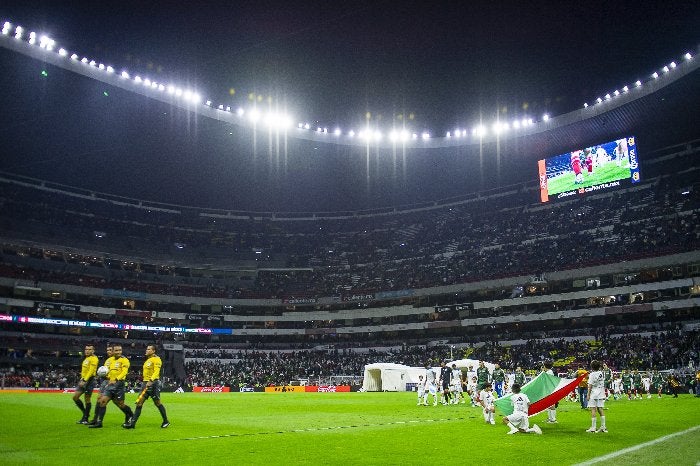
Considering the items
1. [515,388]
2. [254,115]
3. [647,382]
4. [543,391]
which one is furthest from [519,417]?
[254,115]

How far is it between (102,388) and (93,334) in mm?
57381

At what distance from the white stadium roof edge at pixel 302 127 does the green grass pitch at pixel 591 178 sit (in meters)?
5.37

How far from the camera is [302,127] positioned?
59.6 meters

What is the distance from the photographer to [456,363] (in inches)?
1373

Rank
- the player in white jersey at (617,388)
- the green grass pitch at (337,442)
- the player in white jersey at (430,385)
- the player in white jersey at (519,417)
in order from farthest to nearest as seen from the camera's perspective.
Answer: the player in white jersey at (617,388)
the player in white jersey at (430,385)
the player in white jersey at (519,417)
the green grass pitch at (337,442)

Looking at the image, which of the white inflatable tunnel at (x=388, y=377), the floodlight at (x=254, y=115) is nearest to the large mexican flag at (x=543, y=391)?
the white inflatable tunnel at (x=388, y=377)

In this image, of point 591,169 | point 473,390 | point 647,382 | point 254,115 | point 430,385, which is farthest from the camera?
point 591,169

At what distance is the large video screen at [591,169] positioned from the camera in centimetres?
5453

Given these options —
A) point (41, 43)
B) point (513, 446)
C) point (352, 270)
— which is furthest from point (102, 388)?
point (352, 270)

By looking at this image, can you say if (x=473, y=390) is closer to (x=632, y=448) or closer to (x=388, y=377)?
(x=632, y=448)

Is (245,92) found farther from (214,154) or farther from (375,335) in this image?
(375,335)

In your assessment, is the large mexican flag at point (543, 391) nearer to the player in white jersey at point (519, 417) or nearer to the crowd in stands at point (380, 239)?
the player in white jersey at point (519, 417)

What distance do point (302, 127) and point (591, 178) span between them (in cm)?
3087

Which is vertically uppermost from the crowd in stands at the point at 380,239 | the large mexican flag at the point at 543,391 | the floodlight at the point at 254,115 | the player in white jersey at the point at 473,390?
the floodlight at the point at 254,115
